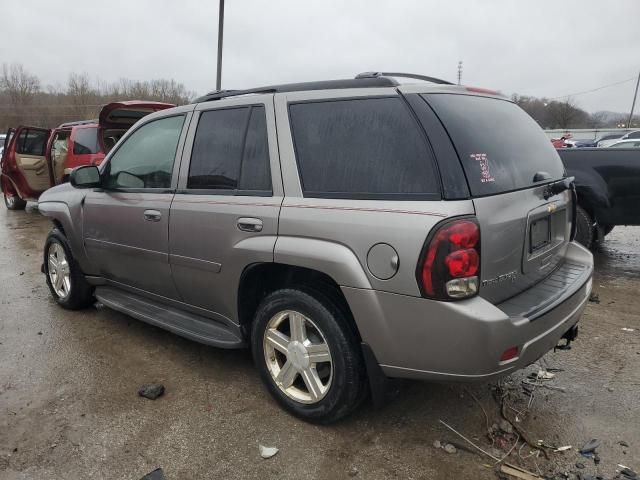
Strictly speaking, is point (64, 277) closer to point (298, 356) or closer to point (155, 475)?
point (155, 475)

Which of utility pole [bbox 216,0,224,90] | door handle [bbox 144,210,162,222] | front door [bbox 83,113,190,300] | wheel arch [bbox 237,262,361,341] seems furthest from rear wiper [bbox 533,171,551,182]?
utility pole [bbox 216,0,224,90]

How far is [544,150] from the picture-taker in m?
2.98

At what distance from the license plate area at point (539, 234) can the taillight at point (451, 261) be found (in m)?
0.52

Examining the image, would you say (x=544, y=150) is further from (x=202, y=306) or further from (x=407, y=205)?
(x=202, y=306)

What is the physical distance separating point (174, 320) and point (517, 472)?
2312 mm

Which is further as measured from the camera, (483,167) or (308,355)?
(308,355)

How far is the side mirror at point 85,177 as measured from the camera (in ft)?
12.7

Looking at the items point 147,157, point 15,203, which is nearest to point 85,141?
point 15,203

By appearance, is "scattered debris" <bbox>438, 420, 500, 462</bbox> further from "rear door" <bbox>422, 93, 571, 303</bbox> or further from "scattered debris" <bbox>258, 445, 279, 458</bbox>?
"scattered debris" <bbox>258, 445, 279, 458</bbox>

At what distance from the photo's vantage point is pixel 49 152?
9.71m

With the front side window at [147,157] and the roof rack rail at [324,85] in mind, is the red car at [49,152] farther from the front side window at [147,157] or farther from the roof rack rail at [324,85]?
the roof rack rail at [324,85]

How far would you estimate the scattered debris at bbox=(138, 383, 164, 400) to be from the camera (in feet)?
10.1

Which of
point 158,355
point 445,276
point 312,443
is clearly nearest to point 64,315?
point 158,355

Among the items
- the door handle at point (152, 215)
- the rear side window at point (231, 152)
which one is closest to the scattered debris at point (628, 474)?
the rear side window at point (231, 152)
